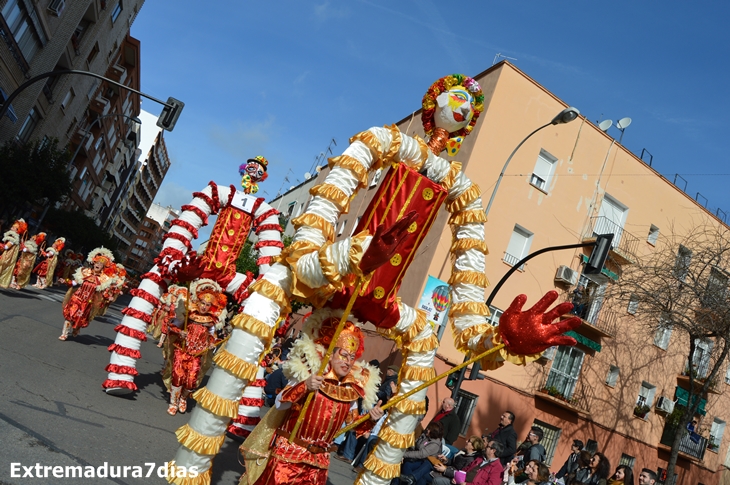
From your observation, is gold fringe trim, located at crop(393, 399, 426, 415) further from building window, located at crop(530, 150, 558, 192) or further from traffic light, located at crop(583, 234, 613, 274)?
building window, located at crop(530, 150, 558, 192)

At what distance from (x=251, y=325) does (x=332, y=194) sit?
107 centimetres

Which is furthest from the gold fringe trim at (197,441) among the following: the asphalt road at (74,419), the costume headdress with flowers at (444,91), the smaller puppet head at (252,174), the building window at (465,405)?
the building window at (465,405)

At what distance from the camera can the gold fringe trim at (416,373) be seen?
460cm

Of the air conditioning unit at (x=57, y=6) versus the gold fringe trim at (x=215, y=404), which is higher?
the air conditioning unit at (x=57, y=6)

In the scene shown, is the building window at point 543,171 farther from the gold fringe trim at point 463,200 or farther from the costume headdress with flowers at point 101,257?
the gold fringe trim at point 463,200

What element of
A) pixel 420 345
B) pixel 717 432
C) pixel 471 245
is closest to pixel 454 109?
pixel 471 245

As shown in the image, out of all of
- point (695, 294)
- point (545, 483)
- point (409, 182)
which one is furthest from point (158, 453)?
point (695, 294)

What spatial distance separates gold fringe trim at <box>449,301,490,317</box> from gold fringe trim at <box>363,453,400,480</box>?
132cm

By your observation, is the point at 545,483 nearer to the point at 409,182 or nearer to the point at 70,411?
the point at 409,182

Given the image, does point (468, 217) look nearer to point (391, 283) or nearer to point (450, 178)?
point (450, 178)

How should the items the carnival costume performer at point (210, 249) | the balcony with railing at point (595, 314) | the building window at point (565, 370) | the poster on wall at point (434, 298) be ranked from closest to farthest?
the carnival costume performer at point (210, 249) → the poster on wall at point (434, 298) → the balcony with railing at point (595, 314) → the building window at point (565, 370)

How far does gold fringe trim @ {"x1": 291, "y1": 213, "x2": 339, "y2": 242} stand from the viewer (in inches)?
161

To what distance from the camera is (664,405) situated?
66.3ft

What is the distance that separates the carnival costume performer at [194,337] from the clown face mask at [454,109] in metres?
3.90
